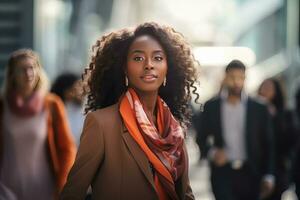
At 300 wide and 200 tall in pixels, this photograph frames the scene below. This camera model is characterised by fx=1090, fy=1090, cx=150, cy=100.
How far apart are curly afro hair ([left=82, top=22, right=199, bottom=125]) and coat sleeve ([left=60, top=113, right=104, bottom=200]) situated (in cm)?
31

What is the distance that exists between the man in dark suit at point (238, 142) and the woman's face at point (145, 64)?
361 centimetres

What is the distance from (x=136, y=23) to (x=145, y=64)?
36857 millimetres

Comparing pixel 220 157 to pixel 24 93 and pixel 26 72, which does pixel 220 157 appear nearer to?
pixel 24 93

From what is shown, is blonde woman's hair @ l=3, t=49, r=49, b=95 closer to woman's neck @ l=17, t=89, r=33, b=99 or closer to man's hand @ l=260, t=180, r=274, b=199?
woman's neck @ l=17, t=89, r=33, b=99

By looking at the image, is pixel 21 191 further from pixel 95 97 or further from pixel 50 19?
pixel 50 19

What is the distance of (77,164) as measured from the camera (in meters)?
4.90

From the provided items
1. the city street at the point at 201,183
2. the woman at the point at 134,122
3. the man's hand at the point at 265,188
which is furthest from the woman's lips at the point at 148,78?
the city street at the point at 201,183

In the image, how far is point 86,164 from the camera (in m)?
4.88

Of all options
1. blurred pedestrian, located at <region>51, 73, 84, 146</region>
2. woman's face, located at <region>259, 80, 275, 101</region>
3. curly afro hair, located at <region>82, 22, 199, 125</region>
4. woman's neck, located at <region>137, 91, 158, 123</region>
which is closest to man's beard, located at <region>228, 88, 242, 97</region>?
blurred pedestrian, located at <region>51, 73, 84, 146</region>

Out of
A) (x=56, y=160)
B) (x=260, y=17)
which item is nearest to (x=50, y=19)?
(x=56, y=160)

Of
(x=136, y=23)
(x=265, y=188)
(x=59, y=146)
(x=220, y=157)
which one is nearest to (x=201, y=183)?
(x=265, y=188)

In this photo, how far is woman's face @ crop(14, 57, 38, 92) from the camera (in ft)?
23.9

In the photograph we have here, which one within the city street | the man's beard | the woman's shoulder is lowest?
the city street

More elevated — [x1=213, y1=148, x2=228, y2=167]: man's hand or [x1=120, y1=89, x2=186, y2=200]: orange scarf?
[x1=120, y1=89, x2=186, y2=200]: orange scarf
